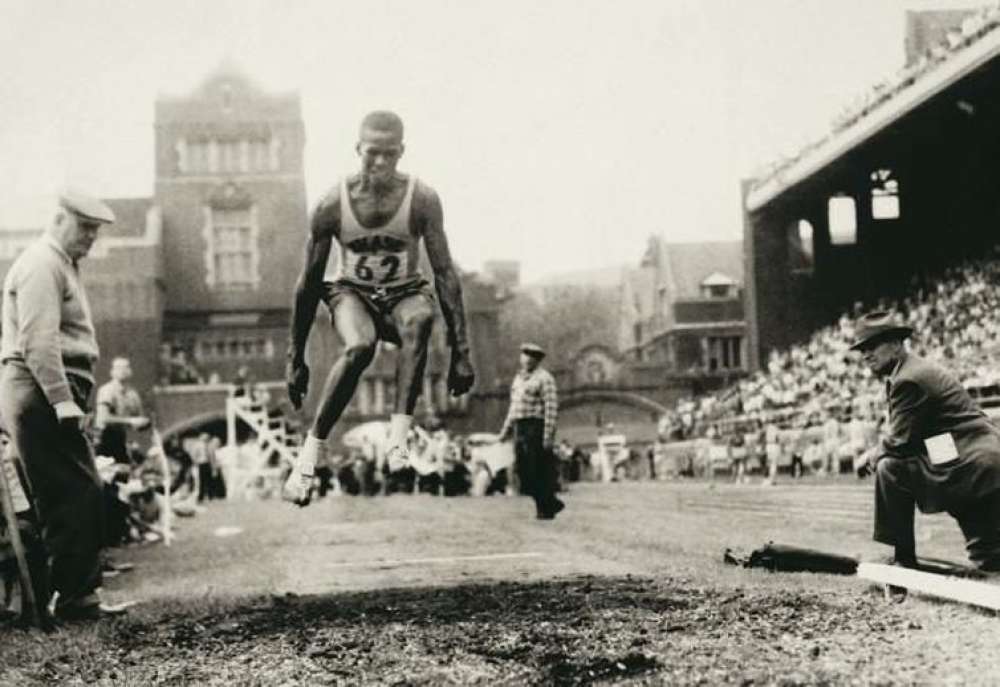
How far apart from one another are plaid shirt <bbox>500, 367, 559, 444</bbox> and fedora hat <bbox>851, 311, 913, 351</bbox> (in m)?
4.56

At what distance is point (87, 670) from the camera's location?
4.48m

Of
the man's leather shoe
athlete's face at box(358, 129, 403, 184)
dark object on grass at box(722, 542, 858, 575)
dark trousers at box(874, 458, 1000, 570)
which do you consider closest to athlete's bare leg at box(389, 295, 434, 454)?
athlete's face at box(358, 129, 403, 184)

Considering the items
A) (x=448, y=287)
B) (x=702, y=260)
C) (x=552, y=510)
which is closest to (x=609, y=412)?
(x=552, y=510)

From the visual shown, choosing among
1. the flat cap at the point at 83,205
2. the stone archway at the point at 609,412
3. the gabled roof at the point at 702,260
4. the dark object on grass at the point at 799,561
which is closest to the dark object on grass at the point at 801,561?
the dark object on grass at the point at 799,561

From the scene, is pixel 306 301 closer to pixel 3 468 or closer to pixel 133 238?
pixel 3 468

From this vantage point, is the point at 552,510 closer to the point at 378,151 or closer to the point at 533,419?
the point at 533,419

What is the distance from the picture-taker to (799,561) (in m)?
6.54

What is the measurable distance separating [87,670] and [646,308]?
59.1ft

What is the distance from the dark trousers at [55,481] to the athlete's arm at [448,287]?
1.84 meters

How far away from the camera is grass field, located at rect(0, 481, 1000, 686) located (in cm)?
417

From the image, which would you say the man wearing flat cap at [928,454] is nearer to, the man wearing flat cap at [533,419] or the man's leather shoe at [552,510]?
the man wearing flat cap at [533,419]

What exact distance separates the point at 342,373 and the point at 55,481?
1404 millimetres

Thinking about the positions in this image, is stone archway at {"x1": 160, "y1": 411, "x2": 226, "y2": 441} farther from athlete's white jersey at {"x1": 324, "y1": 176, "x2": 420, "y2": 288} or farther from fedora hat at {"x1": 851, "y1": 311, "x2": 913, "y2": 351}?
fedora hat at {"x1": 851, "y1": 311, "x2": 913, "y2": 351}

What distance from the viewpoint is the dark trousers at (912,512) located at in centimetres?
575
